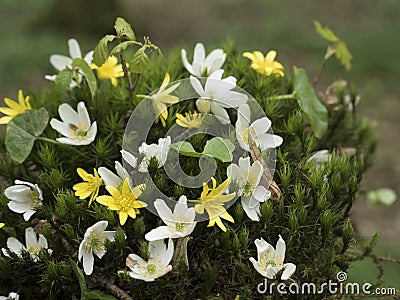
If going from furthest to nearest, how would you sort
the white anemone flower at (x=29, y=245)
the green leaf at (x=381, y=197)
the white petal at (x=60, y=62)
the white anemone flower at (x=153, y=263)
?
the green leaf at (x=381, y=197)
the white petal at (x=60, y=62)
the white anemone flower at (x=29, y=245)
the white anemone flower at (x=153, y=263)

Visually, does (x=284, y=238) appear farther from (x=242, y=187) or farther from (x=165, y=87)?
(x=165, y=87)

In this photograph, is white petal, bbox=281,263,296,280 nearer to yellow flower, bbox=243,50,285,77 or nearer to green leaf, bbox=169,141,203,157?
green leaf, bbox=169,141,203,157

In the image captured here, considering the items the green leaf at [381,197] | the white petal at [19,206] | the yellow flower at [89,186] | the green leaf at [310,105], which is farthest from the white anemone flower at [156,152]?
the green leaf at [381,197]

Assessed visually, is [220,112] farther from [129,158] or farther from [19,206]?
[19,206]

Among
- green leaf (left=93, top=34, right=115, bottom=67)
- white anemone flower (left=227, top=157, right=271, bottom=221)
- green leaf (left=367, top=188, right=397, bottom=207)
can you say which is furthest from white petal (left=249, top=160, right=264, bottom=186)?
green leaf (left=367, top=188, right=397, bottom=207)

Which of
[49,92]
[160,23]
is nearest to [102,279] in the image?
[49,92]

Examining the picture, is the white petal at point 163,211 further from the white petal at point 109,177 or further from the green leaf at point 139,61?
the green leaf at point 139,61
